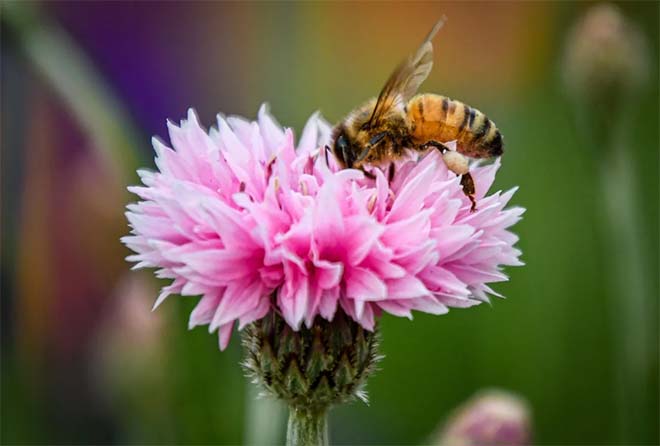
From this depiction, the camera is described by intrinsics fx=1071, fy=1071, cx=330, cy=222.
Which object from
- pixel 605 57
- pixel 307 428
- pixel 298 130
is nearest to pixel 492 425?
pixel 307 428

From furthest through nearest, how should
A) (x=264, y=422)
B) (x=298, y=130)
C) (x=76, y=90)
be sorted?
1. (x=298, y=130)
2. (x=76, y=90)
3. (x=264, y=422)

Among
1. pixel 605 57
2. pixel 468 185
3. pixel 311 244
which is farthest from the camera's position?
pixel 605 57

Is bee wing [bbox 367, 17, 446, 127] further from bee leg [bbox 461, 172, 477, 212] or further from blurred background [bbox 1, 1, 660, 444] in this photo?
blurred background [bbox 1, 1, 660, 444]

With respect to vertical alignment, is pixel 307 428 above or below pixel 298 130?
below

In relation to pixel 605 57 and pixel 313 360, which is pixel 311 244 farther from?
pixel 605 57

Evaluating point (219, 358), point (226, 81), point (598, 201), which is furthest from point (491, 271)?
point (226, 81)

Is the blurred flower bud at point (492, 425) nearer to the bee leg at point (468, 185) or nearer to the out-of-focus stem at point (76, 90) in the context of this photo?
the bee leg at point (468, 185)

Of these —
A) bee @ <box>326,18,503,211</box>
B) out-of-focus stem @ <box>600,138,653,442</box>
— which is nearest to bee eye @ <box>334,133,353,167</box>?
bee @ <box>326,18,503,211</box>

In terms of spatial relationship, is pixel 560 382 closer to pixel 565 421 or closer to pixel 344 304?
pixel 565 421
